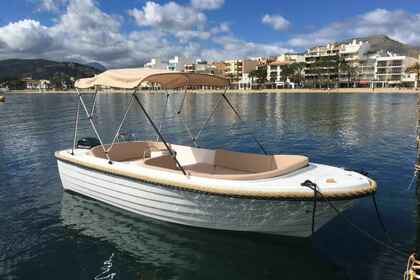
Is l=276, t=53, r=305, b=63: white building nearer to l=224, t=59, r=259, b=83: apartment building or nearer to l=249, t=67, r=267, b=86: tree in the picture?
l=224, t=59, r=259, b=83: apartment building

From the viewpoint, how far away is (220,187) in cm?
770

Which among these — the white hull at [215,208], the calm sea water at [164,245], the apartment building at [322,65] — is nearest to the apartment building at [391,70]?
the apartment building at [322,65]

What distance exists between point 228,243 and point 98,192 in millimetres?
4727

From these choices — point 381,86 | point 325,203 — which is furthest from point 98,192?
point 381,86

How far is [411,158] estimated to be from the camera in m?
18.1

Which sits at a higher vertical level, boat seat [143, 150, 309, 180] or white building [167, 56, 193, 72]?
white building [167, 56, 193, 72]

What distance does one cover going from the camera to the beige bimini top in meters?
9.02

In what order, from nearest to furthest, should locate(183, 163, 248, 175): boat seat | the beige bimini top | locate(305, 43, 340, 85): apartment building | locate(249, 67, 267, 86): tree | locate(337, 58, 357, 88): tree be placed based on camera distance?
the beige bimini top → locate(183, 163, 248, 175): boat seat → locate(337, 58, 357, 88): tree → locate(305, 43, 340, 85): apartment building → locate(249, 67, 267, 86): tree

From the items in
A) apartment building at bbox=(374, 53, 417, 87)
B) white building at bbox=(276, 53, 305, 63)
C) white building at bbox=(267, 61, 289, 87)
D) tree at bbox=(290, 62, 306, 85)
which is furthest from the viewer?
white building at bbox=(276, 53, 305, 63)

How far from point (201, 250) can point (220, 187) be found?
6.07ft

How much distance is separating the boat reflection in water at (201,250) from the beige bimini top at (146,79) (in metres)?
4.14

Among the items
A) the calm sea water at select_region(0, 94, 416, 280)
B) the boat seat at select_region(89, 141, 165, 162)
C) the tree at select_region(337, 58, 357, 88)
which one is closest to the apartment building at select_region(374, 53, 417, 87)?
the tree at select_region(337, 58, 357, 88)

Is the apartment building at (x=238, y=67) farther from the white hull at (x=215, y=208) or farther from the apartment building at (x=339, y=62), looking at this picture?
the white hull at (x=215, y=208)

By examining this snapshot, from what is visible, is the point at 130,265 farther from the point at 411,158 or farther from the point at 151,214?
the point at 411,158
